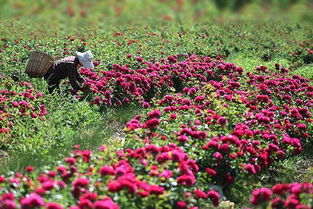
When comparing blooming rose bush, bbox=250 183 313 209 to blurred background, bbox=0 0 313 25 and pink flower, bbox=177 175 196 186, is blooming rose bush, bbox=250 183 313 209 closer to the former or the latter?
pink flower, bbox=177 175 196 186

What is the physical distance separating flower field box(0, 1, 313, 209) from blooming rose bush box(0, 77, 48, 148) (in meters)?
0.02

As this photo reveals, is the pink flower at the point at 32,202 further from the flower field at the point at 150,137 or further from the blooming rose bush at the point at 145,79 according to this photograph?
the blooming rose bush at the point at 145,79

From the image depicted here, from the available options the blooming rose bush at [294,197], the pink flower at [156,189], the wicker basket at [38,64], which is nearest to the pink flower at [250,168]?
the blooming rose bush at [294,197]

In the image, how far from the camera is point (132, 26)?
15336 mm

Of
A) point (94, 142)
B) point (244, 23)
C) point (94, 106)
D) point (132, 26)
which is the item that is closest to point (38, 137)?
point (94, 142)

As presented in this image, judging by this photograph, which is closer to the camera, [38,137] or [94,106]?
[38,137]

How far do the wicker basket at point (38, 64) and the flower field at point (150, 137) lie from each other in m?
0.15

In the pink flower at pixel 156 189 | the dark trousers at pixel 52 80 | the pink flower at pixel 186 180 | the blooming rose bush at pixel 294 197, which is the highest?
the blooming rose bush at pixel 294 197

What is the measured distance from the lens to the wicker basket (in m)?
7.32

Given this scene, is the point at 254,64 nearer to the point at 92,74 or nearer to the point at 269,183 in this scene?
the point at 92,74

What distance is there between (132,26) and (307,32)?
21.2 ft

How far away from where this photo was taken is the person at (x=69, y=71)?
23.5 feet

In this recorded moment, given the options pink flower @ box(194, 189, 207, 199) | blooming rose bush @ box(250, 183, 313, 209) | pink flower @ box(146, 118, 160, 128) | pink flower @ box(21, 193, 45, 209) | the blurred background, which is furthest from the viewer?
pink flower @ box(146, 118, 160, 128)

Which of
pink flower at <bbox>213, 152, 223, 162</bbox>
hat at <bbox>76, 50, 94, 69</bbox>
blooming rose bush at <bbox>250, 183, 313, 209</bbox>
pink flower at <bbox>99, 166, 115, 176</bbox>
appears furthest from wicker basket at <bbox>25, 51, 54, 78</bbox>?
blooming rose bush at <bbox>250, 183, 313, 209</bbox>
